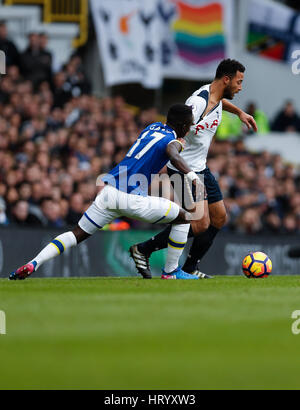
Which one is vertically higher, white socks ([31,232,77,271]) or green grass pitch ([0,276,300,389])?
white socks ([31,232,77,271])

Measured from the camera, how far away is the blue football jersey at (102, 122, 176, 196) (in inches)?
347

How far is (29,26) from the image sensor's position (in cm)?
1978

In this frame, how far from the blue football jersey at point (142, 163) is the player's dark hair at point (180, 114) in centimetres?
14

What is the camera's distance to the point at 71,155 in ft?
52.1

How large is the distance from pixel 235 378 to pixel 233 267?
11.0 metres

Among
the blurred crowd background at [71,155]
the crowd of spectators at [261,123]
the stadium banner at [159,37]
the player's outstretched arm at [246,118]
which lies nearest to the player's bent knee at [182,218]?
the player's outstretched arm at [246,118]

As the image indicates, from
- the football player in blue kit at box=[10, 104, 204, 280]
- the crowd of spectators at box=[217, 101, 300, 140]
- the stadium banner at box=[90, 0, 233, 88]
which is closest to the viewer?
the football player in blue kit at box=[10, 104, 204, 280]

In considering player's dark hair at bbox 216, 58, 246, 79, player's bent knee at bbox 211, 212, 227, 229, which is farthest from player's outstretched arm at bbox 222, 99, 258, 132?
player's bent knee at bbox 211, 212, 227, 229

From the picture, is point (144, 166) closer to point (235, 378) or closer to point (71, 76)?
point (235, 378)

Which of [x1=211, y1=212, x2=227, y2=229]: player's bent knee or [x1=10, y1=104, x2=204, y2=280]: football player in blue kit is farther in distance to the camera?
[x1=211, y1=212, x2=227, y2=229]: player's bent knee

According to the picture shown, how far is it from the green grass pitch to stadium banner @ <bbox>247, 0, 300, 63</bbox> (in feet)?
56.6

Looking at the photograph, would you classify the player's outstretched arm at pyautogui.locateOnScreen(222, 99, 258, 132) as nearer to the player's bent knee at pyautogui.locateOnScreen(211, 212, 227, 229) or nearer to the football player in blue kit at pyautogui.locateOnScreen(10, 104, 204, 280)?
the player's bent knee at pyautogui.locateOnScreen(211, 212, 227, 229)

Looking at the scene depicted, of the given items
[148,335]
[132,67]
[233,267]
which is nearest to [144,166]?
[148,335]

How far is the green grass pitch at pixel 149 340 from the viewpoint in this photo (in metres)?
3.84
